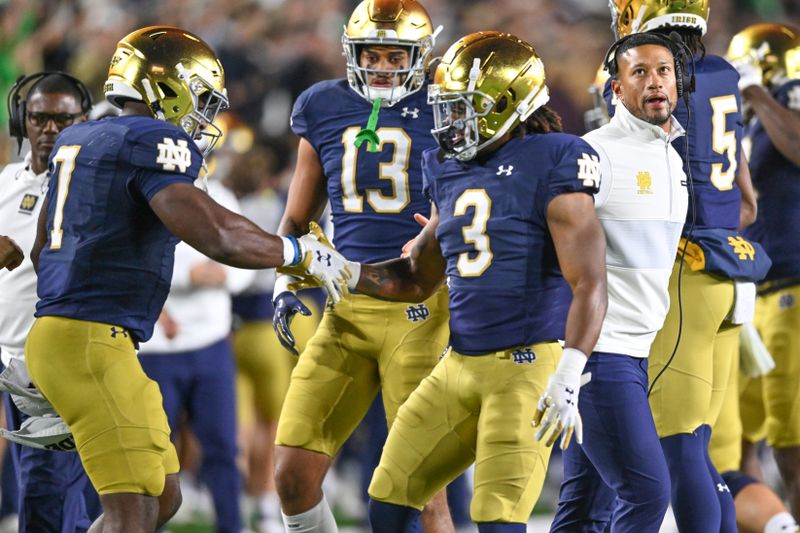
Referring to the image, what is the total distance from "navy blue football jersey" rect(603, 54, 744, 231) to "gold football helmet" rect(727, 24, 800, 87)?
1.15 metres

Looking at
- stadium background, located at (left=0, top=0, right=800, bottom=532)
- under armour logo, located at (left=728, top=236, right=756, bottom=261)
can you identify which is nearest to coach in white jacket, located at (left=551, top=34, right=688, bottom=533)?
under armour logo, located at (left=728, top=236, right=756, bottom=261)

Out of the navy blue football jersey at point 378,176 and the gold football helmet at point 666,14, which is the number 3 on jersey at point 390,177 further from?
the gold football helmet at point 666,14

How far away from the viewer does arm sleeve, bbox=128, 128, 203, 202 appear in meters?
3.47

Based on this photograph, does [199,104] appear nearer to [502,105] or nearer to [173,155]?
[173,155]

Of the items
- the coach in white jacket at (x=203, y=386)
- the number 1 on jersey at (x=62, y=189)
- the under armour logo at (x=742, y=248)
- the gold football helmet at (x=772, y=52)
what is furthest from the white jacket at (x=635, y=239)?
the coach in white jacket at (x=203, y=386)

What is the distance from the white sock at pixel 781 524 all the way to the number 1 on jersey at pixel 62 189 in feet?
8.70

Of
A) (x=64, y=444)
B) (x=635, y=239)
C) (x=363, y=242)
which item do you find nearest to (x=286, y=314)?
(x=363, y=242)

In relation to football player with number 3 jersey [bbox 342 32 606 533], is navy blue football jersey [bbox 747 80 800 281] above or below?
below

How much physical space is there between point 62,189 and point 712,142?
1.96 metres

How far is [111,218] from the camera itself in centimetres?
353

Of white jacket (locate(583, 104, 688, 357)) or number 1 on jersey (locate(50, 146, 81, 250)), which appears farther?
white jacket (locate(583, 104, 688, 357))

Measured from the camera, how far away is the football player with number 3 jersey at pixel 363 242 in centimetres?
414

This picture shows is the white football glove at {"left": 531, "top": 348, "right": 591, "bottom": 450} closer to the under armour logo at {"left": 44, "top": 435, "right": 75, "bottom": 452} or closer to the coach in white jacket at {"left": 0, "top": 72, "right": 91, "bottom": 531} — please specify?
the under armour logo at {"left": 44, "top": 435, "right": 75, "bottom": 452}

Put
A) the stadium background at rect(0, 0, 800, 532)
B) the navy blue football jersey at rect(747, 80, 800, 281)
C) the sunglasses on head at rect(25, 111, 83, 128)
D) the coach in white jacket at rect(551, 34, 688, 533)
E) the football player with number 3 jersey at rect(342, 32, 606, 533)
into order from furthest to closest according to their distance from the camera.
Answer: the stadium background at rect(0, 0, 800, 532), the navy blue football jersey at rect(747, 80, 800, 281), the sunglasses on head at rect(25, 111, 83, 128), the coach in white jacket at rect(551, 34, 688, 533), the football player with number 3 jersey at rect(342, 32, 606, 533)
